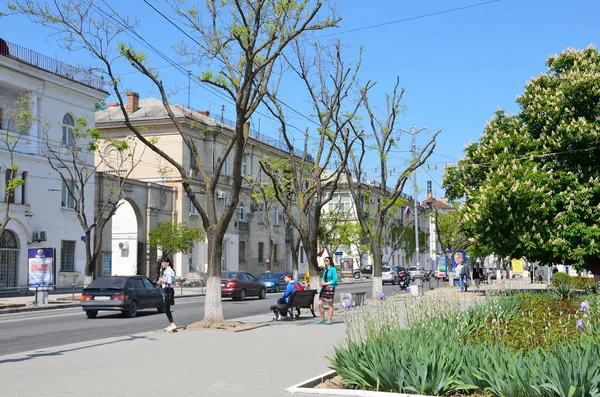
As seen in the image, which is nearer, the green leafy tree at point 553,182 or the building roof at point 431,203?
the green leafy tree at point 553,182

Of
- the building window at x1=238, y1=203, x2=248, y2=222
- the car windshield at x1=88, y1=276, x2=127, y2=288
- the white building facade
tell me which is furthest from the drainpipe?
the car windshield at x1=88, y1=276, x2=127, y2=288

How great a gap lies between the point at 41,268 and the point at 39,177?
32.0 ft

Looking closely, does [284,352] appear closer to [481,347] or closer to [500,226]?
[481,347]

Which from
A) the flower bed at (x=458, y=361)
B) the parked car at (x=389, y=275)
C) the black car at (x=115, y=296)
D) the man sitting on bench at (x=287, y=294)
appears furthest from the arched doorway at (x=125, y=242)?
the flower bed at (x=458, y=361)

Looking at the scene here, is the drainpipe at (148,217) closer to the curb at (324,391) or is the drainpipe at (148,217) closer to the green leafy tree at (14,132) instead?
the green leafy tree at (14,132)

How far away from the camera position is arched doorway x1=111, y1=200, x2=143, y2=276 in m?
50.2

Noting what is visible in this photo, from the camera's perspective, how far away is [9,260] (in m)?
38.3

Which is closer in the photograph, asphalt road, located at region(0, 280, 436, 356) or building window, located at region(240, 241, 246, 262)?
asphalt road, located at region(0, 280, 436, 356)

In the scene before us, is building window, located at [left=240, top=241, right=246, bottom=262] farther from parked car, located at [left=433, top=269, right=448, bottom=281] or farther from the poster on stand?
the poster on stand

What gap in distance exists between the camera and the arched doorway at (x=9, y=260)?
37.8 metres

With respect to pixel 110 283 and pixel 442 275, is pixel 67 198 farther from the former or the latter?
pixel 442 275

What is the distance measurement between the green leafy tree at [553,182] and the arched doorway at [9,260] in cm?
2355

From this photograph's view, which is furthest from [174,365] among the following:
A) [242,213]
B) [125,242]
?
[242,213]

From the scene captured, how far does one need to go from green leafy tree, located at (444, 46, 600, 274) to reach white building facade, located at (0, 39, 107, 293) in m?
21.8
